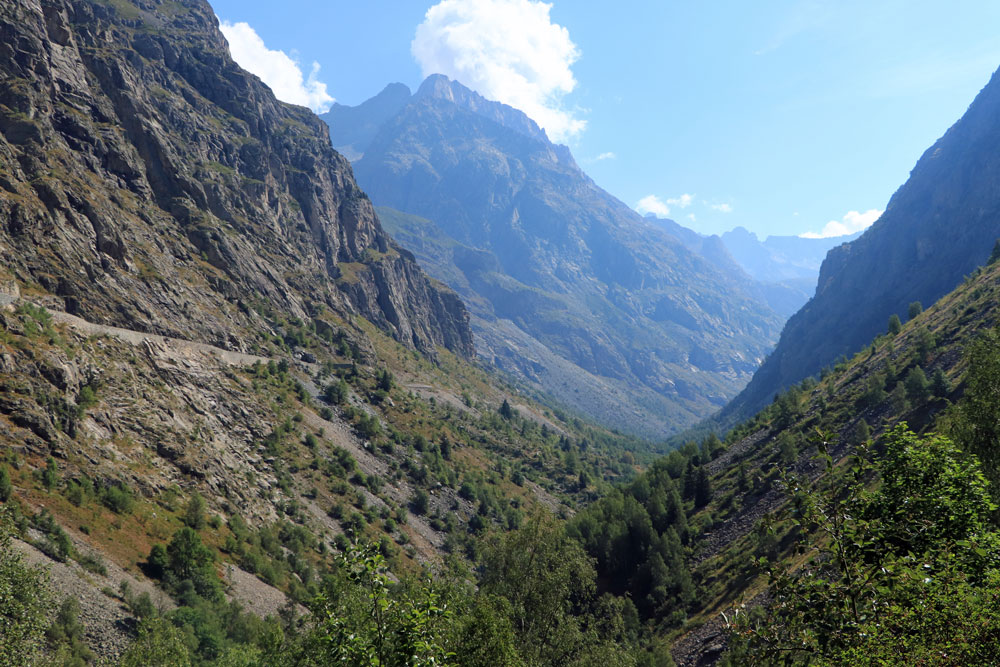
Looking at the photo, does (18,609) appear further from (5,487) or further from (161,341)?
(161,341)

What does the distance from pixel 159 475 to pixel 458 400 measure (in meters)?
121

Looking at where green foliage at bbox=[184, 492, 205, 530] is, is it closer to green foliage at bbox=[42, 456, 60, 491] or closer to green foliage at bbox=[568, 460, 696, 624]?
green foliage at bbox=[42, 456, 60, 491]

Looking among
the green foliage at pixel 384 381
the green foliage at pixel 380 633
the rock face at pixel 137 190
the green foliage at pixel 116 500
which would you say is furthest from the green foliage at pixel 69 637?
the green foliage at pixel 384 381

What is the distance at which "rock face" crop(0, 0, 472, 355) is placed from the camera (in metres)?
91.2

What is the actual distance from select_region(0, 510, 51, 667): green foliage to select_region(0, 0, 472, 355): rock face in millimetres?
76208

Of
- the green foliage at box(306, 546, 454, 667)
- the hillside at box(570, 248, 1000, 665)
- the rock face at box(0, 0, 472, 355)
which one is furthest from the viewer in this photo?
the rock face at box(0, 0, 472, 355)

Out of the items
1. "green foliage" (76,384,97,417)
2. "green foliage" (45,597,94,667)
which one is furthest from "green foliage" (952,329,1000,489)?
"green foliage" (76,384,97,417)

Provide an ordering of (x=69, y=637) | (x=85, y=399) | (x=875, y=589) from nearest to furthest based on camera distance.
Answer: (x=875, y=589) < (x=69, y=637) < (x=85, y=399)

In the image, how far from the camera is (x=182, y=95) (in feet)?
591

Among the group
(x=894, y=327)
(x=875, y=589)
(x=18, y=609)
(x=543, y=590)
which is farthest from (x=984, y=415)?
(x=894, y=327)

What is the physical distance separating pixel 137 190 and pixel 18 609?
130 m

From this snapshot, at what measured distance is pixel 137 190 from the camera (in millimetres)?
125375

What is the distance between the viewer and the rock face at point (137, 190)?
9125 cm

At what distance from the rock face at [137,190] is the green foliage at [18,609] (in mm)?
76208
